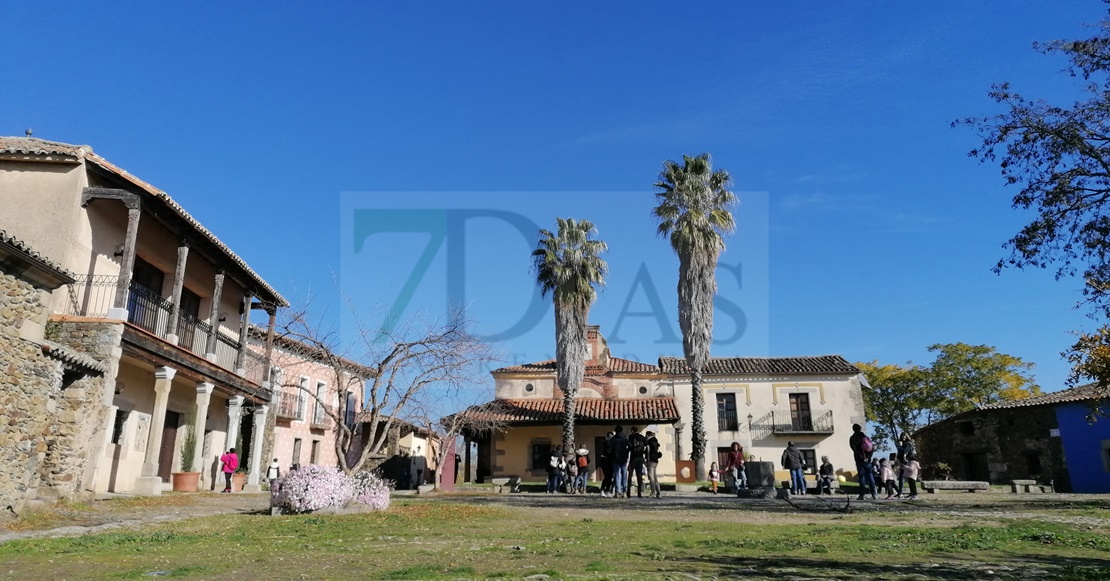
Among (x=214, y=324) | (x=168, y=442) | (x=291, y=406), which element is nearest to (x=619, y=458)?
(x=214, y=324)

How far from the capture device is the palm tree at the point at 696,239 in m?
29.2

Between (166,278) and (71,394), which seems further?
(166,278)

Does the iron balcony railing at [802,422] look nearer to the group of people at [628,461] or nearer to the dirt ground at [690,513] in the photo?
Result: the group of people at [628,461]

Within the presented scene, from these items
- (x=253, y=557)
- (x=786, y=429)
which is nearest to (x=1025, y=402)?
(x=786, y=429)

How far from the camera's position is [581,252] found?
3059cm

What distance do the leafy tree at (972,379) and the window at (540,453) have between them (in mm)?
27331

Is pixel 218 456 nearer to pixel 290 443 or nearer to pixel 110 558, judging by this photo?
pixel 290 443

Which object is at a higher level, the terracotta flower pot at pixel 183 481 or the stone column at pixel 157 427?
the stone column at pixel 157 427

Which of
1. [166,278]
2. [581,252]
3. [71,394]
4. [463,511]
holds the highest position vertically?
[581,252]

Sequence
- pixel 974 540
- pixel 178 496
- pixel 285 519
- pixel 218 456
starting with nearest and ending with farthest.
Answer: pixel 974 540
pixel 285 519
pixel 178 496
pixel 218 456

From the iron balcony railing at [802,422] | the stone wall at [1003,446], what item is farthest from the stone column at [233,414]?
the stone wall at [1003,446]

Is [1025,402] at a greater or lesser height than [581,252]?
lesser

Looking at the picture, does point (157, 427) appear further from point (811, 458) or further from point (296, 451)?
point (811, 458)

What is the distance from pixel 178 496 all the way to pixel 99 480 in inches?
89.1
